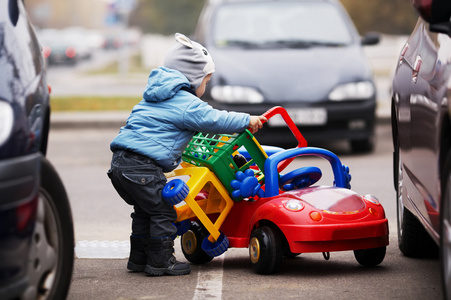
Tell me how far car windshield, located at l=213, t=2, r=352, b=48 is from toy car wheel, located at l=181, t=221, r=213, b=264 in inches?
229

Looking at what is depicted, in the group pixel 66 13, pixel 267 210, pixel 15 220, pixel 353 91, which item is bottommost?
pixel 66 13

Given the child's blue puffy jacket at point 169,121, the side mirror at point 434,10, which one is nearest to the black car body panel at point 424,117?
the side mirror at point 434,10

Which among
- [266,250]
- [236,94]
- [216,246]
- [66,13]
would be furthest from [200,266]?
[66,13]

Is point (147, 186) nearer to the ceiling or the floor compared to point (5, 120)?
nearer to the floor

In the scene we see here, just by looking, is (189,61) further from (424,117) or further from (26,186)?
(26,186)

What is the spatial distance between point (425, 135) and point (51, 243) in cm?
166

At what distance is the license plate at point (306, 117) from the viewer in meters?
10.2

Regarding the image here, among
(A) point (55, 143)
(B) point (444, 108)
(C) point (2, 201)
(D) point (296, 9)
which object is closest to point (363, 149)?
(D) point (296, 9)

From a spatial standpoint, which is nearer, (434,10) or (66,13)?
(434,10)

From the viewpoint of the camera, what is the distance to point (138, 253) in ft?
A: 16.6

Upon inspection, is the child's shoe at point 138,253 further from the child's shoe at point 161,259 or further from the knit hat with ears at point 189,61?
the knit hat with ears at point 189,61

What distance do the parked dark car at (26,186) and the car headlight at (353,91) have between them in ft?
21.0

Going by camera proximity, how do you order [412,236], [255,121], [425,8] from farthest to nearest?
1. [412,236]
2. [255,121]
3. [425,8]

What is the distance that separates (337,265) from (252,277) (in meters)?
0.57
